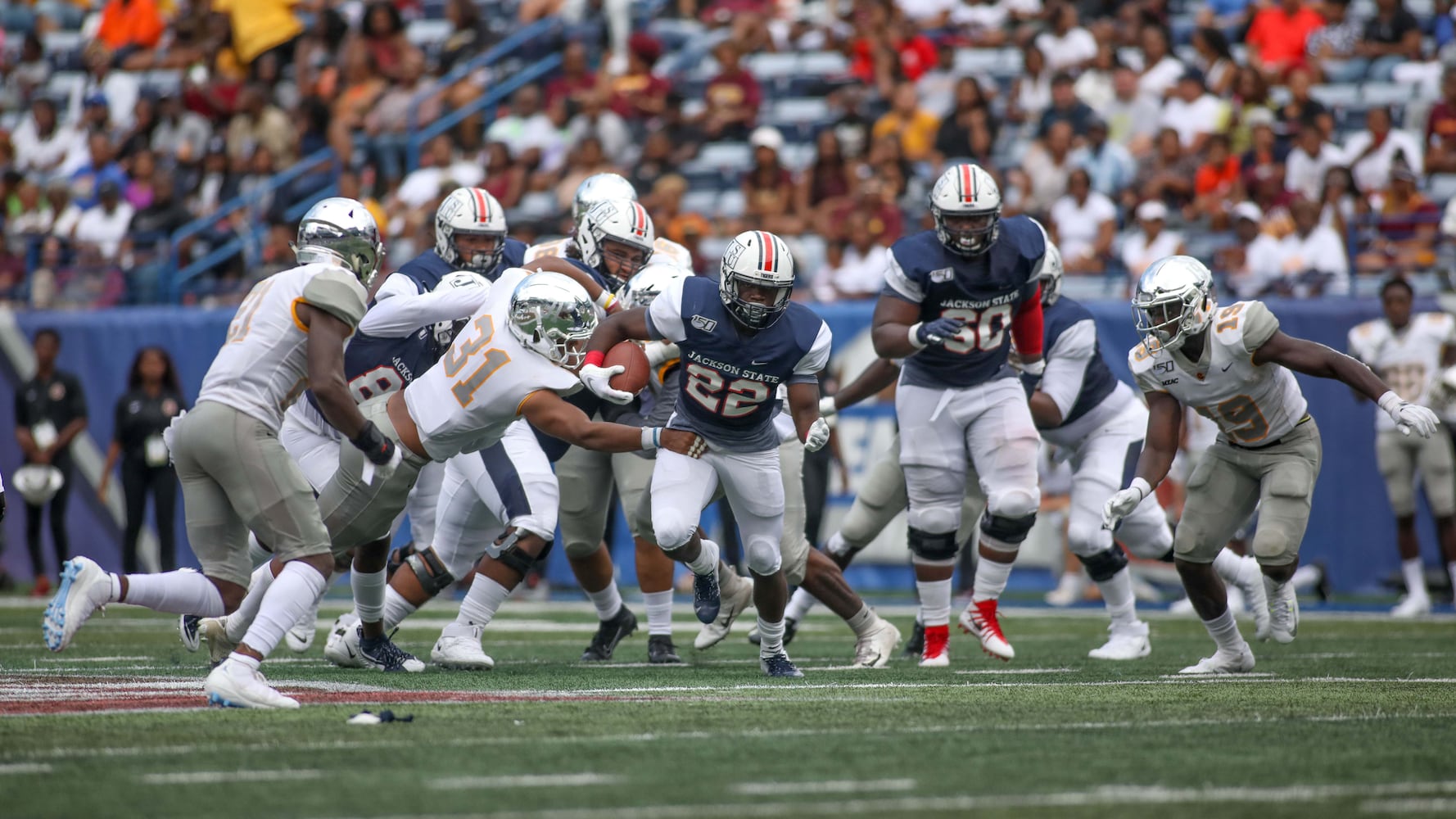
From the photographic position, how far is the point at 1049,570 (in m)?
12.6

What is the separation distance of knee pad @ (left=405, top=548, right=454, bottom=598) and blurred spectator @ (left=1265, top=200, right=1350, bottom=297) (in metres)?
6.73

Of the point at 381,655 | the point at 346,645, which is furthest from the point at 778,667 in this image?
the point at 346,645

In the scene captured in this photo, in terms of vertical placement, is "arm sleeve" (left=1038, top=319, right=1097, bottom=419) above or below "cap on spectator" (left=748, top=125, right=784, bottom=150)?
below

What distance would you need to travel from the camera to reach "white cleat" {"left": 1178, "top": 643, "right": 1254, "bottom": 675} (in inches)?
279

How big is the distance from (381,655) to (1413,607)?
6.52 meters

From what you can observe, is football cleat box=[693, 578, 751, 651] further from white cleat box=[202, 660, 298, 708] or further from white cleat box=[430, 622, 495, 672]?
white cleat box=[202, 660, 298, 708]

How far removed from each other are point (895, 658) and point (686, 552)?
161cm

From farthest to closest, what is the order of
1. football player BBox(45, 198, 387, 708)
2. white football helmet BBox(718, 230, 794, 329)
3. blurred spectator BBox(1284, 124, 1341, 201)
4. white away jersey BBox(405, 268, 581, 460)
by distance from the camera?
blurred spectator BBox(1284, 124, 1341, 201) → white football helmet BBox(718, 230, 794, 329) → white away jersey BBox(405, 268, 581, 460) → football player BBox(45, 198, 387, 708)

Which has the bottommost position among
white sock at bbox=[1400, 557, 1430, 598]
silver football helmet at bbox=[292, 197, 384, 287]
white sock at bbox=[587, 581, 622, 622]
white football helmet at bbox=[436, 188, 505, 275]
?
white sock at bbox=[1400, 557, 1430, 598]

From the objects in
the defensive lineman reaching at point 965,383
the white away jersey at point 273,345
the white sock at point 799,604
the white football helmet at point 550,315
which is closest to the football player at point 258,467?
the white away jersey at point 273,345

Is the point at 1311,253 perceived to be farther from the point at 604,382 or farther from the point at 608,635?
the point at 604,382

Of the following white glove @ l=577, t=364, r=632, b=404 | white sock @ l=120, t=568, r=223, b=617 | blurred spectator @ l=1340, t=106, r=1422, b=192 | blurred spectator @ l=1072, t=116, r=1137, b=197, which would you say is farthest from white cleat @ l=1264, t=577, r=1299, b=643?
blurred spectator @ l=1072, t=116, r=1137, b=197

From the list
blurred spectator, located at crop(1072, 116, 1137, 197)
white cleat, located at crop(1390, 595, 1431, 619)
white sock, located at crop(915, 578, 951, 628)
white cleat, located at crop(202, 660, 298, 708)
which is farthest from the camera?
blurred spectator, located at crop(1072, 116, 1137, 197)

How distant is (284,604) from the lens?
555cm
